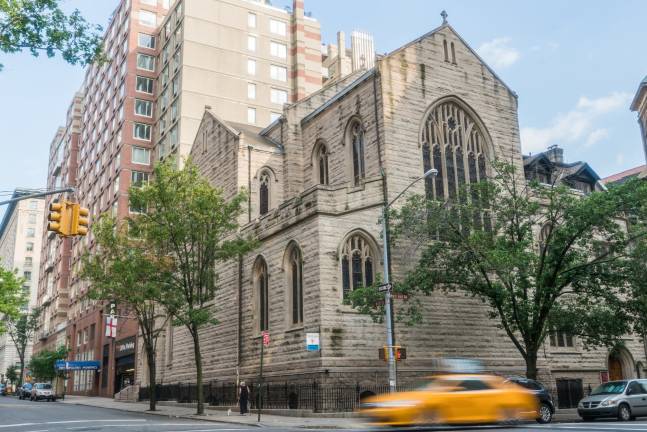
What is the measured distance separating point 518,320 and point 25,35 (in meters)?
19.1

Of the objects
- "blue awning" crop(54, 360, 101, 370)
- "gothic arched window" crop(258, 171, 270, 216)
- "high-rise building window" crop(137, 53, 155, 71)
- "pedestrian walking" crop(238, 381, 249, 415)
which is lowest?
"pedestrian walking" crop(238, 381, 249, 415)

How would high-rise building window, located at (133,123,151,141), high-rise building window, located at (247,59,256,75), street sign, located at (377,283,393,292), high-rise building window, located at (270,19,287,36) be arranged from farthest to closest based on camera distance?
1. high-rise building window, located at (270,19,287,36)
2. high-rise building window, located at (133,123,151,141)
3. high-rise building window, located at (247,59,256,75)
4. street sign, located at (377,283,393,292)

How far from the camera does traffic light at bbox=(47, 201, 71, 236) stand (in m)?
14.5


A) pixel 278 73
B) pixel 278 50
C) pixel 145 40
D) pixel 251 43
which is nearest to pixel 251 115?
pixel 278 73

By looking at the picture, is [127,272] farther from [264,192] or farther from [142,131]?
[142,131]

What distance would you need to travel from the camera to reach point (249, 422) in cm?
2262

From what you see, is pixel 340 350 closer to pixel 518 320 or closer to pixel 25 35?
pixel 518 320

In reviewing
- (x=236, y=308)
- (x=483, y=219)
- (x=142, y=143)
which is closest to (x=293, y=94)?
(x=142, y=143)

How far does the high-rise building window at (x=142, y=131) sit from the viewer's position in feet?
213

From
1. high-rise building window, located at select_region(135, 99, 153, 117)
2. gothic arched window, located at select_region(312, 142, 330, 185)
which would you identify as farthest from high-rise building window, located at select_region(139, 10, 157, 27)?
gothic arched window, located at select_region(312, 142, 330, 185)

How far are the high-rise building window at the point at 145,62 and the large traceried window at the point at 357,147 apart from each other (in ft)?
134

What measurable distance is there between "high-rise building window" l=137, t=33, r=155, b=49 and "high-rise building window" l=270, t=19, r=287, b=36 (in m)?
13.1

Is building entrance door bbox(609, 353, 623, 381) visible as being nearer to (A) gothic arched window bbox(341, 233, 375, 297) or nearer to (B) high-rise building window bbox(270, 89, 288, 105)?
(A) gothic arched window bbox(341, 233, 375, 297)

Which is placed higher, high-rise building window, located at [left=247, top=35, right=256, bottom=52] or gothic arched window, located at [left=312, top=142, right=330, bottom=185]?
high-rise building window, located at [left=247, top=35, right=256, bottom=52]
